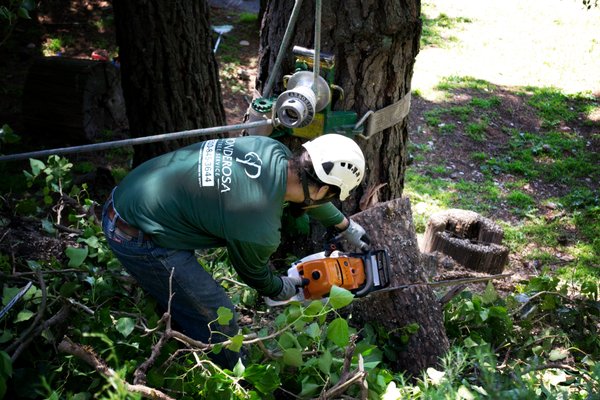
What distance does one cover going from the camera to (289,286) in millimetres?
3262

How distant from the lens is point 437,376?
3102 mm

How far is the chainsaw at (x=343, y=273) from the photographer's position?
3.28 metres

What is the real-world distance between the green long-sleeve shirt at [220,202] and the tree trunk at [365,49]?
36.8 inches

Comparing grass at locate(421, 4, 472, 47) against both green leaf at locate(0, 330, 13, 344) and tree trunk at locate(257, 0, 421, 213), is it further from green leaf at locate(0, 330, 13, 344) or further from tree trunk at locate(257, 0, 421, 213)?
green leaf at locate(0, 330, 13, 344)

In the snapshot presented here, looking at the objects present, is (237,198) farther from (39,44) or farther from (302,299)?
(39,44)

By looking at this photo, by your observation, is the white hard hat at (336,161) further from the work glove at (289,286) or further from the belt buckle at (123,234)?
the belt buckle at (123,234)

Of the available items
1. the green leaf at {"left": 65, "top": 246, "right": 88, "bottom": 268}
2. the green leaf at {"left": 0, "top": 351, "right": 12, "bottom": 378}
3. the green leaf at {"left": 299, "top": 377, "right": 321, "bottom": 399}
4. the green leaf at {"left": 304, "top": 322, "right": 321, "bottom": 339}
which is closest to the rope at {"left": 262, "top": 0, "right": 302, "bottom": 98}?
the green leaf at {"left": 65, "top": 246, "right": 88, "bottom": 268}

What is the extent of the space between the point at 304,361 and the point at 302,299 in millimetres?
425

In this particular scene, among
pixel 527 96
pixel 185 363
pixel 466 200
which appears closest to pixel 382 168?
pixel 185 363

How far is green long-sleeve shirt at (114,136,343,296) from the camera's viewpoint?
287 cm

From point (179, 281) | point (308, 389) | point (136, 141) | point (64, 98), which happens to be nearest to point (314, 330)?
point (308, 389)

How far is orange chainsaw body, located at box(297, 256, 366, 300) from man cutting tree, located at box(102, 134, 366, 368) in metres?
0.24

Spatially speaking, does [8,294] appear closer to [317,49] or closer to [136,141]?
[136,141]

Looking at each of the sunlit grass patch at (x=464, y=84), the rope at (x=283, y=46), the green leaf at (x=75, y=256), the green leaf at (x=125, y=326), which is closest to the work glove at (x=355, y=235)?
the rope at (x=283, y=46)
